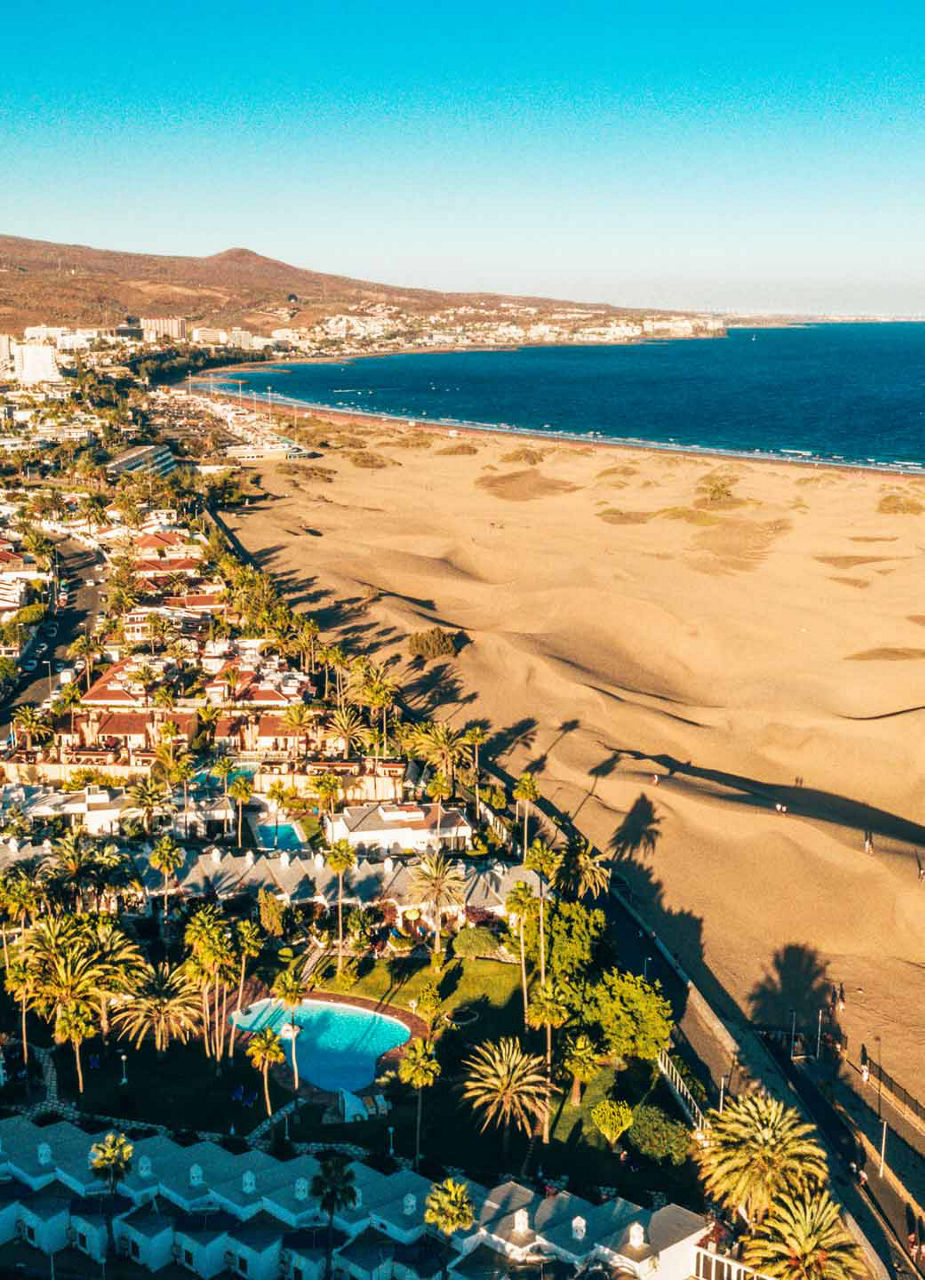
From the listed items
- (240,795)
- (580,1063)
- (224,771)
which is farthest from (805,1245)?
(224,771)

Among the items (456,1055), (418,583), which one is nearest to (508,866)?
(456,1055)

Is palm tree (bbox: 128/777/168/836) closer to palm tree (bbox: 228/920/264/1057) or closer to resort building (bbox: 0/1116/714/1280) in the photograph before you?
palm tree (bbox: 228/920/264/1057)

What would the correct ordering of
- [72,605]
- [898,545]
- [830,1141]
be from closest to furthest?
1. [830,1141]
2. [72,605]
3. [898,545]

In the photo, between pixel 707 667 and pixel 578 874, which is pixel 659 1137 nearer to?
pixel 578 874

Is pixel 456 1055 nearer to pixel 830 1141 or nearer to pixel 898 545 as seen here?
pixel 830 1141

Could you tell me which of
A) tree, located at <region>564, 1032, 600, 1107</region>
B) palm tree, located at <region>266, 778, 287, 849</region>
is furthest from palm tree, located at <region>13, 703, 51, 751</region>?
tree, located at <region>564, 1032, 600, 1107</region>
